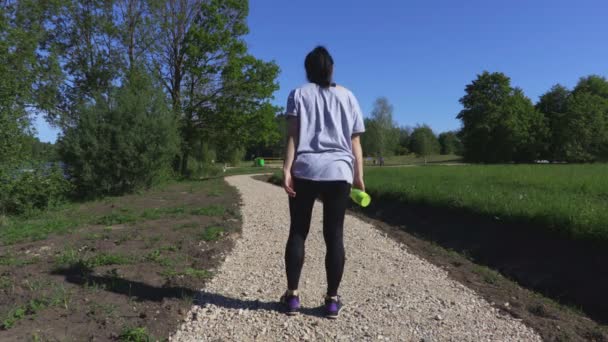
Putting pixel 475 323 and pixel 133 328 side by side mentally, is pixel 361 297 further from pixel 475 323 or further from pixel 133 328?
pixel 133 328

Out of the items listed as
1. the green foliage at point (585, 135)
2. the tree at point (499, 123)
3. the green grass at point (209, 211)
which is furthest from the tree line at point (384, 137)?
the green grass at point (209, 211)

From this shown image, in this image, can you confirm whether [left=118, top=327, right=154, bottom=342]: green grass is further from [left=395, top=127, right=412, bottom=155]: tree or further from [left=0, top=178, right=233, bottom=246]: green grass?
[left=395, top=127, right=412, bottom=155]: tree

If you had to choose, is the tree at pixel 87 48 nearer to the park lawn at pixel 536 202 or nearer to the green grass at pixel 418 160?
the park lawn at pixel 536 202

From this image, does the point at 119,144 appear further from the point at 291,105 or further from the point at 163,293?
the point at 291,105

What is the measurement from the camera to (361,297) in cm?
383

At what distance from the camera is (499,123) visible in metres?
50.9

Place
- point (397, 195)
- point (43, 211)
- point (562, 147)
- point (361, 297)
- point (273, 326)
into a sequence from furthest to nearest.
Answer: point (562, 147) → point (397, 195) → point (43, 211) → point (361, 297) → point (273, 326)

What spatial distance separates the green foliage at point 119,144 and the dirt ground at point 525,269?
10060 millimetres

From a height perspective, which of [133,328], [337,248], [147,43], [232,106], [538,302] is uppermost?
[147,43]

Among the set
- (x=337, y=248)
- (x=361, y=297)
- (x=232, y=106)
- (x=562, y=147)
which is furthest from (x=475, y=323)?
(x=562, y=147)

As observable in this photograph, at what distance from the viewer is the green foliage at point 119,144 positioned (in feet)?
42.2

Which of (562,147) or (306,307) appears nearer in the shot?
(306,307)

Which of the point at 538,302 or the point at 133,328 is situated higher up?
the point at 133,328

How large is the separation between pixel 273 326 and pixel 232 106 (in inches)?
910
